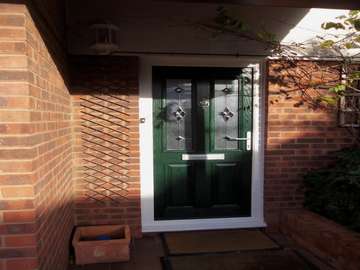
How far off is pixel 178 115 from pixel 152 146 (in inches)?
17.7

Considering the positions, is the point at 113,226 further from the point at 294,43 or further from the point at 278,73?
the point at 294,43

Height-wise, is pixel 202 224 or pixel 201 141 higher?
pixel 201 141

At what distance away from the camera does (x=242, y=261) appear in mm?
2783

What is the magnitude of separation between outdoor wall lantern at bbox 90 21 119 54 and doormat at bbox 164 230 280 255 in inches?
79.4

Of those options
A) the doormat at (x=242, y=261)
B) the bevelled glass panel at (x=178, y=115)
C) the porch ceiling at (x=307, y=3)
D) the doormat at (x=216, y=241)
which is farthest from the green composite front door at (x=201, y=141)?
the porch ceiling at (x=307, y=3)

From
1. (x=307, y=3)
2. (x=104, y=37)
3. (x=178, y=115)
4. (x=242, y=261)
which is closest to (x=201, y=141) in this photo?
(x=178, y=115)

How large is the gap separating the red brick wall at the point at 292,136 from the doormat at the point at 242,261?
0.62 m

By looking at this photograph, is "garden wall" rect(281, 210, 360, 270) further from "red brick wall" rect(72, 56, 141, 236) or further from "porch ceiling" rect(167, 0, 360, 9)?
"porch ceiling" rect(167, 0, 360, 9)

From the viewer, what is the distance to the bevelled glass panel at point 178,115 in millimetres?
3354

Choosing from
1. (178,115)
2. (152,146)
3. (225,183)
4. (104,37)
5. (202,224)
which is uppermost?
(104,37)

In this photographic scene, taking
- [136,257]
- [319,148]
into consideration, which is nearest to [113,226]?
[136,257]

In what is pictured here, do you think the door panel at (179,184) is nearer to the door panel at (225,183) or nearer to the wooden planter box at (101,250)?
the door panel at (225,183)

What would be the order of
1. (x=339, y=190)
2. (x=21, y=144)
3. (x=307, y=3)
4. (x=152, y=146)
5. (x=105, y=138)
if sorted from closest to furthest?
(x=21, y=144) → (x=307, y=3) → (x=339, y=190) → (x=105, y=138) → (x=152, y=146)

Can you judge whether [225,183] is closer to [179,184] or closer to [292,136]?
[179,184]
